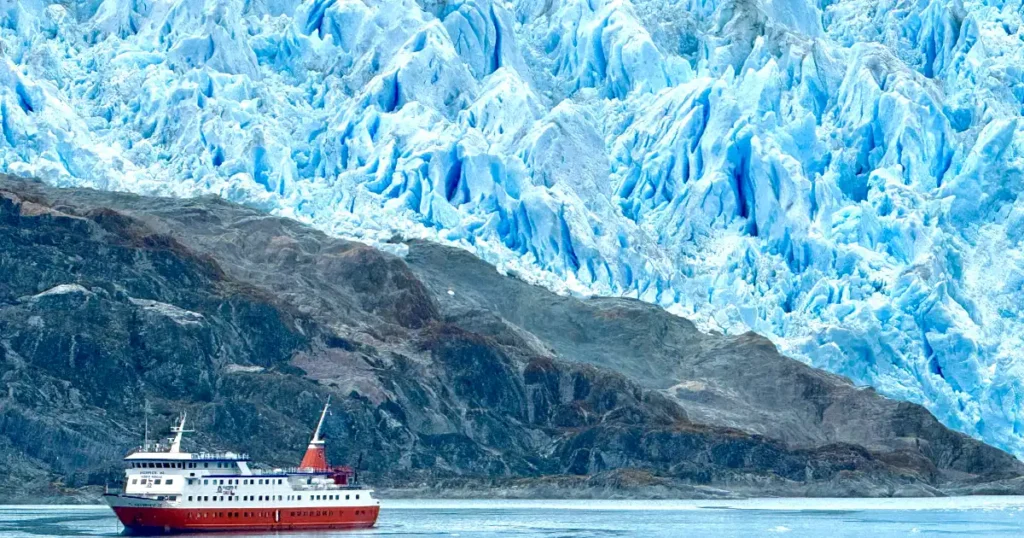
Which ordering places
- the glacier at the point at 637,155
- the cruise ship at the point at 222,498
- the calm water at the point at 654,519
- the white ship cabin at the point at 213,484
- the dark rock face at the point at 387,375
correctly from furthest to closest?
the glacier at the point at 637,155 < the dark rock face at the point at 387,375 < the calm water at the point at 654,519 < the white ship cabin at the point at 213,484 < the cruise ship at the point at 222,498

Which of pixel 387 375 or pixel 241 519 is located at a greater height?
pixel 241 519

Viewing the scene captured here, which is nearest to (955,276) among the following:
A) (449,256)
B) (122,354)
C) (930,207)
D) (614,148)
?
(930,207)

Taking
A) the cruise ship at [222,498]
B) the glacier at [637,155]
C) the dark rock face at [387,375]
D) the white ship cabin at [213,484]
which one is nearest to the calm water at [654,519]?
the cruise ship at [222,498]

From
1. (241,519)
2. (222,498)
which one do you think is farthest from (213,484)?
(241,519)

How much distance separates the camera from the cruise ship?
7988 cm

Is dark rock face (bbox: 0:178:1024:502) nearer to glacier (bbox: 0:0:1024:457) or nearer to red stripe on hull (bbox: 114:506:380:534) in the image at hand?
glacier (bbox: 0:0:1024:457)

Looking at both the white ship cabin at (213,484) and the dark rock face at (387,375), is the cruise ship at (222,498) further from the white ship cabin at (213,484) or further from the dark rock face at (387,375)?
the dark rock face at (387,375)

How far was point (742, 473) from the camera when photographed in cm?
13112

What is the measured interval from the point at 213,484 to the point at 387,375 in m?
51.2

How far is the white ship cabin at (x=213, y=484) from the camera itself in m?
80.0

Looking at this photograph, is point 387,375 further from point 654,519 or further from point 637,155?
point 654,519

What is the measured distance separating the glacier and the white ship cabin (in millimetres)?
53252

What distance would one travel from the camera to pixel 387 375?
432ft

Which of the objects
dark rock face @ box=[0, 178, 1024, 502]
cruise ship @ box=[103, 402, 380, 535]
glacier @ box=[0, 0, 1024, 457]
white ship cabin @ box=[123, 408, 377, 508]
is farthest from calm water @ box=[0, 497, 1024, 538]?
glacier @ box=[0, 0, 1024, 457]
